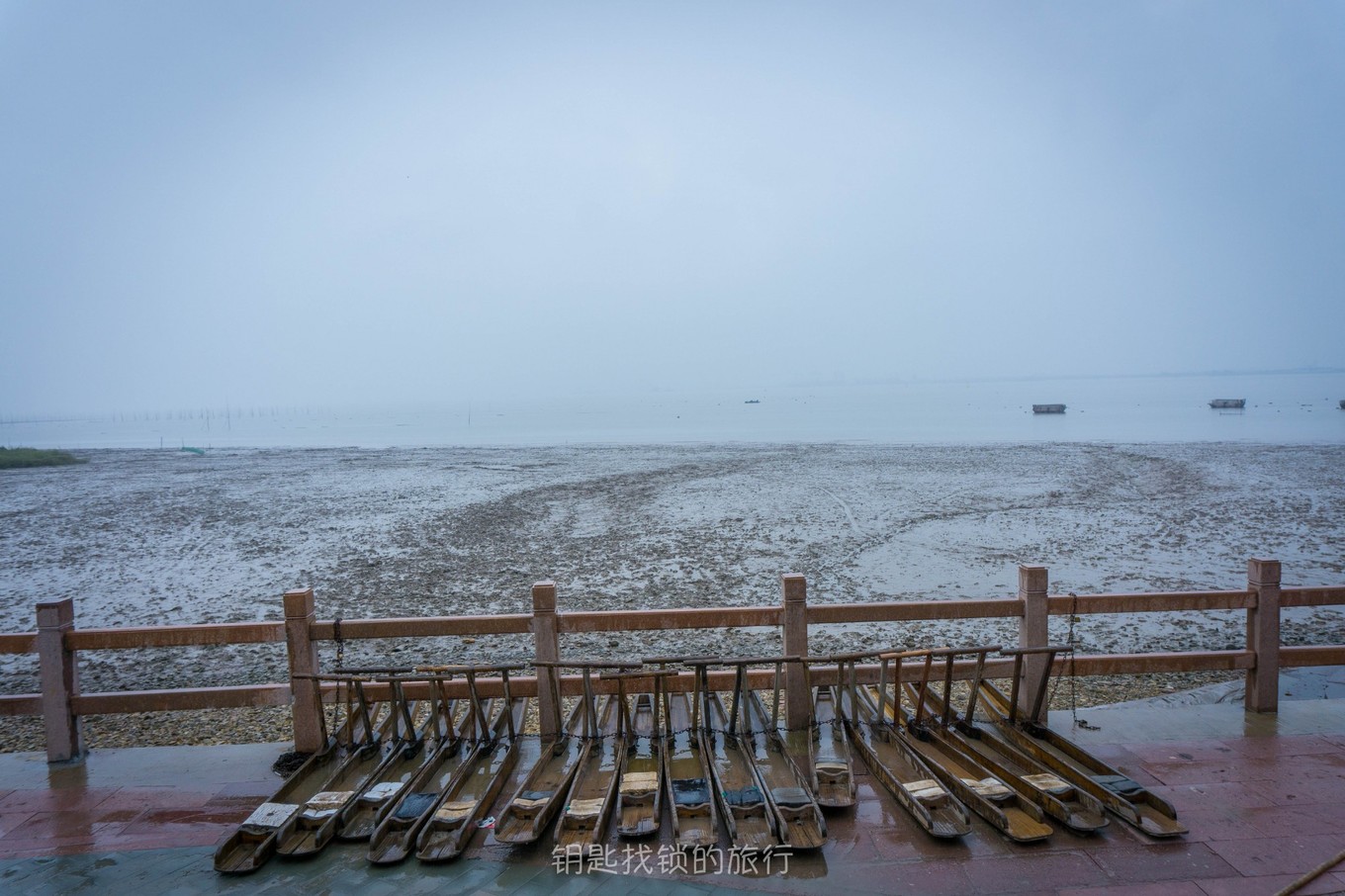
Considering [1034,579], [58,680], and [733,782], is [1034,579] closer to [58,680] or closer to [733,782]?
[733,782]

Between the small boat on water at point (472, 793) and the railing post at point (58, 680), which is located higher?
the railing post at point (58, 680)

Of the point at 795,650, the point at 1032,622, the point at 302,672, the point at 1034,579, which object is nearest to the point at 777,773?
the point at 795,650

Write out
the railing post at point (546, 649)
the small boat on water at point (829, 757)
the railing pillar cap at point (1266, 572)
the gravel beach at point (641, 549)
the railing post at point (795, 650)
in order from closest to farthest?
1. the small boat on water at point (829, 757)
2. the railing post at point (546, 649)
3. the railing post at point (795, 650)
4. the railing pillar cap at point (1266, 572)
5. the gravel beach at point (641, 549)

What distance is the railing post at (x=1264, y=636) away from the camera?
7.29 m

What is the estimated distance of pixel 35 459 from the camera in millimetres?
53781

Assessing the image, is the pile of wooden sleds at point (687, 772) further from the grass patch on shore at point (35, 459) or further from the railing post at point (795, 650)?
the grass patch on shore at point (35, 459)

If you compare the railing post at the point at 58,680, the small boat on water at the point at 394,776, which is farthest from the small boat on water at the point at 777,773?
the railing post at the point at 58,680

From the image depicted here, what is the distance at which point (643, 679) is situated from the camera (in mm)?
7285

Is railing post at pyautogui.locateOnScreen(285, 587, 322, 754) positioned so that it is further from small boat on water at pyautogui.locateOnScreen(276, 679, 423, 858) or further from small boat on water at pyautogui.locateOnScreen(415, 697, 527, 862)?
small boat on water at pyautogui.locateOnScreen(415, 697, 527, 862)

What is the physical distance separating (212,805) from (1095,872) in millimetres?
6370

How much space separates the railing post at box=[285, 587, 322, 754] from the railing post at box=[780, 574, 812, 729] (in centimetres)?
417

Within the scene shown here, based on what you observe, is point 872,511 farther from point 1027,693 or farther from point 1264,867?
point 1264,867

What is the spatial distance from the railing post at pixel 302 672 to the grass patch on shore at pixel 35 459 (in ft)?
192

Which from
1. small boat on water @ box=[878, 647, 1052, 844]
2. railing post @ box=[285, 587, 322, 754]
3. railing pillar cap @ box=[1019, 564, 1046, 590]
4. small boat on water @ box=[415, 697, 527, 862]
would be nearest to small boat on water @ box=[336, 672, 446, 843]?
small boat on water @ box=[415, 697, 527, 862]
